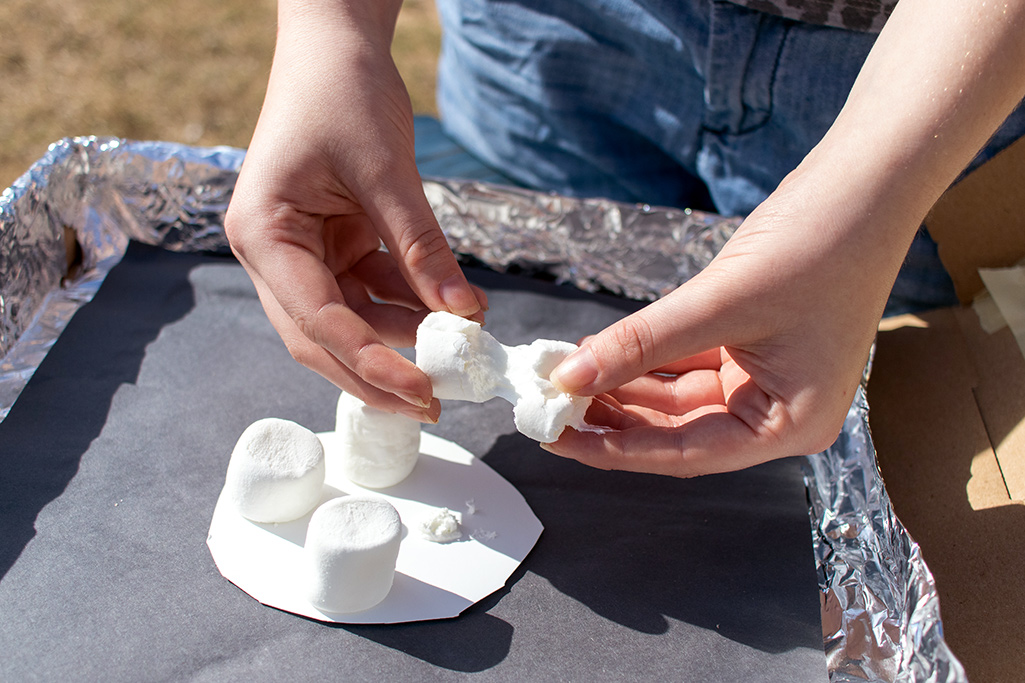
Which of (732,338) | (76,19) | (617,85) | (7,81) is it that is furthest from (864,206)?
(76,19)

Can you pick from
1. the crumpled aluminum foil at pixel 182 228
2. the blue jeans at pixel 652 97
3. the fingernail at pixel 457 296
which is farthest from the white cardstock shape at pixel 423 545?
the blue jeans at pixel 652 97

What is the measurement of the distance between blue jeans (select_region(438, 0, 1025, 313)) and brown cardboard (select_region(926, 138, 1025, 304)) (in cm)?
5

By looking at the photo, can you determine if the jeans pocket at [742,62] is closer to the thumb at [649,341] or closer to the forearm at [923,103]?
the forearm at [923,103]

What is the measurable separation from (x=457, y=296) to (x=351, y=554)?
42 centimetres

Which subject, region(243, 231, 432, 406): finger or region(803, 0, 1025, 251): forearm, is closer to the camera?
region(803, 0, 1025, 251): forearm

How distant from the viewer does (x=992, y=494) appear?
4.17 feet

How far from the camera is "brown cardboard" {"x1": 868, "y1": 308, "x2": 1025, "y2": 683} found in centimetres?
114

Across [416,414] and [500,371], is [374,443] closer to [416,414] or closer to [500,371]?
Answer: [416,414]

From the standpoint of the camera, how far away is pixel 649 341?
100cm

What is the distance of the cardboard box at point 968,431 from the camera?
1150 millimetres

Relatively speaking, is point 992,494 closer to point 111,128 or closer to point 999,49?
point 999,49

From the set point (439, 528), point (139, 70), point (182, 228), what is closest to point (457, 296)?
point (439, 528)

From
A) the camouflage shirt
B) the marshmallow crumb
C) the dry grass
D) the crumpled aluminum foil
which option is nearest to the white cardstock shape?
the marshmallow crumb

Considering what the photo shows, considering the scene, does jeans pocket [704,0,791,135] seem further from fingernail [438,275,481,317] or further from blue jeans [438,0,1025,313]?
fingernail [438,275,481,317]
